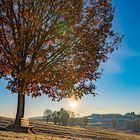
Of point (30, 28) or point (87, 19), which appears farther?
point (87, 19)

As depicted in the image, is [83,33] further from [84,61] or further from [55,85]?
[55,85]

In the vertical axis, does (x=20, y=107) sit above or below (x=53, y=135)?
above

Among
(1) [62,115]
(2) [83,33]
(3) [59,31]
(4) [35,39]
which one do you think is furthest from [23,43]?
(1) [62,115]

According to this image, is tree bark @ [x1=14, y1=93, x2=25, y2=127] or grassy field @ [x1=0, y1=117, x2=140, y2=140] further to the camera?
tree bark @ [x1=14, y1=93, x2=25, y2=127]

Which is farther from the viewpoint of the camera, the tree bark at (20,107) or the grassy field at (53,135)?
the tree bark at (20,107)

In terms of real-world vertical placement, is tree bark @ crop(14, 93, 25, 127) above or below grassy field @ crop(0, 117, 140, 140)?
above

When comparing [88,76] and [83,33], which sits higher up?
[83,33]

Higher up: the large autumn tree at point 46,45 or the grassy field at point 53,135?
the large autumn tree at point 46,45

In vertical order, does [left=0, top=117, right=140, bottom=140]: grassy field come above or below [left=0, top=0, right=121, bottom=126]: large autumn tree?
below

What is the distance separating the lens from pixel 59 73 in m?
32.5

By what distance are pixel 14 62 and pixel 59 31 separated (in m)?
5.20

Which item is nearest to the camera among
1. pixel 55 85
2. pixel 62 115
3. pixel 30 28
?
pixel 30 28

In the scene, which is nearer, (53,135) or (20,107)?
(53,135)

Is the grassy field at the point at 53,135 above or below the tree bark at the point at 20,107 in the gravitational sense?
below
